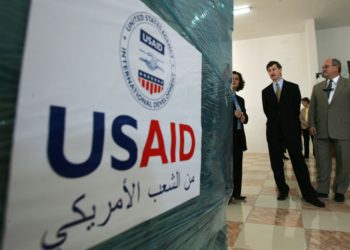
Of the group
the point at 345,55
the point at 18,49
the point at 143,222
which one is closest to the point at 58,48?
the point at 18,49

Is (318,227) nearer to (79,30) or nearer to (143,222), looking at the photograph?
(143,222)

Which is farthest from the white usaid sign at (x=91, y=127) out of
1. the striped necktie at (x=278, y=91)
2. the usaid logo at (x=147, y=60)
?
the striped necktie at (x=278, y=91)

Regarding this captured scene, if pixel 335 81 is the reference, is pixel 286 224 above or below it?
below

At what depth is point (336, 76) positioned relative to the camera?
8.05ft

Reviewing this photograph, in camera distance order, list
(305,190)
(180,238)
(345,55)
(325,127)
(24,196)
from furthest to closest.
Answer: (345,55)
(325,127)
(305,190)
(180,238)
(24,196)

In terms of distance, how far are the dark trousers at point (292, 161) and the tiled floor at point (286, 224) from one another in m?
0.12

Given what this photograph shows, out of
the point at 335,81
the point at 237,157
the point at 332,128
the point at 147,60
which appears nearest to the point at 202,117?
the point at 147,60

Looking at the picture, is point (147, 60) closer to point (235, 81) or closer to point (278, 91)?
point (235, 81)

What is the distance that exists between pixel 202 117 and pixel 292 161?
1660 millimetres

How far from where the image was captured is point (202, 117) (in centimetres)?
94

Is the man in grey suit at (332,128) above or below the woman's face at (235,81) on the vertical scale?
below

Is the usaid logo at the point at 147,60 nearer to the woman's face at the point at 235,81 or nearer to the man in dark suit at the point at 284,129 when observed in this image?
the woman's face at the point at 235,81

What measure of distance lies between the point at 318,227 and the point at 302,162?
72 cm

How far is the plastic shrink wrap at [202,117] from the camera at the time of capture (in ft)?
1.23
